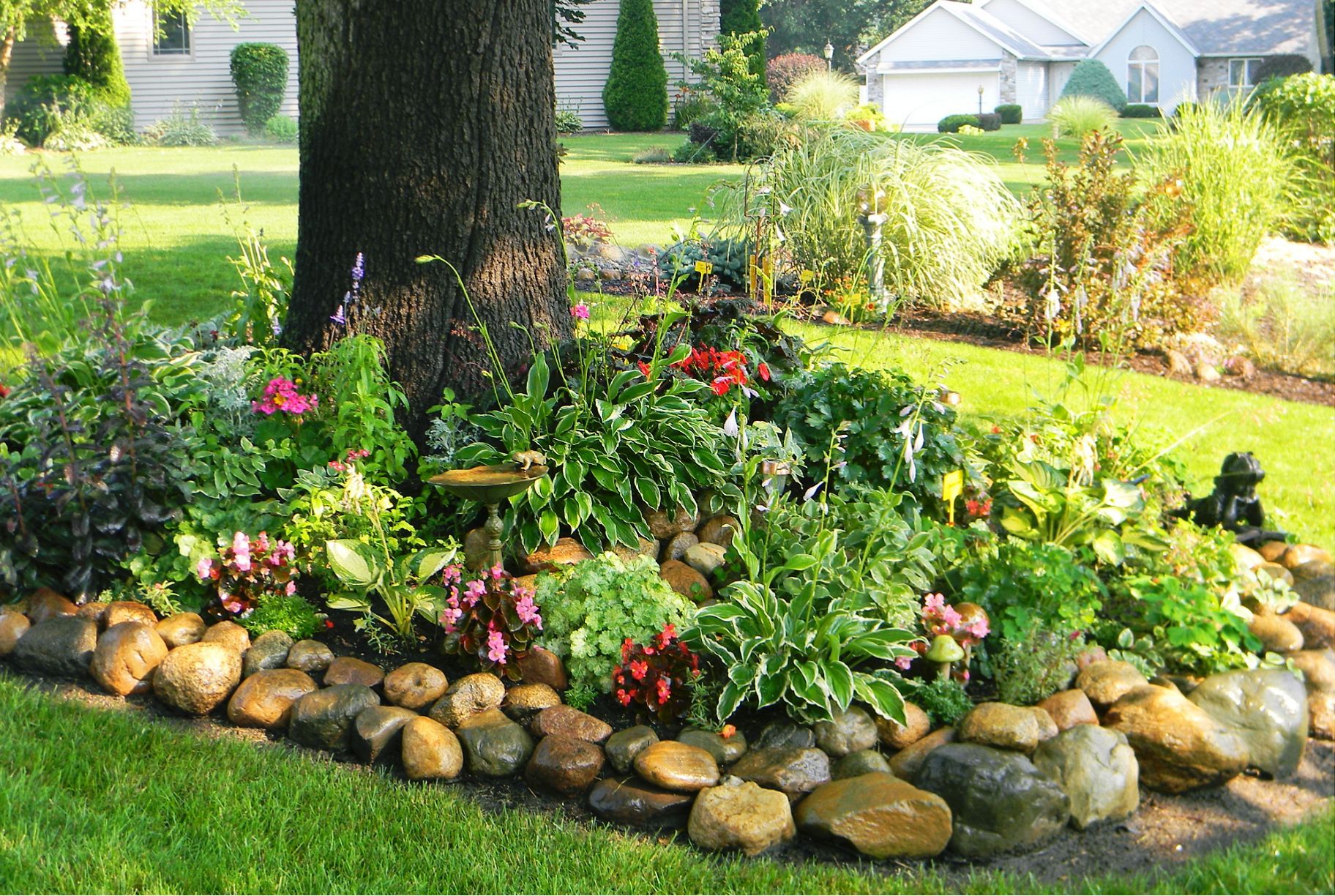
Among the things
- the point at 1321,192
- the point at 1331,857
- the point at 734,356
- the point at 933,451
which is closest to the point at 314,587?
the point at 734,356

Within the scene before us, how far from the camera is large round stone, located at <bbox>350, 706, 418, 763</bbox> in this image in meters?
3.16

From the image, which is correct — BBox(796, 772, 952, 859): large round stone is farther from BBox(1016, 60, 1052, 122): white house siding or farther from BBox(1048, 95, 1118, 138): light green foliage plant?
BBox(1016, 60, 1052, 122): white house siding

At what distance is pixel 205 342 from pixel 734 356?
8.21ft

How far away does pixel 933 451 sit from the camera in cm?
413

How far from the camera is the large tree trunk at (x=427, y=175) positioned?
13.9 feet

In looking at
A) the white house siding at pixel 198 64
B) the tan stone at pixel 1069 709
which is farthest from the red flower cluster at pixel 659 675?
the white house siding at pixel 198 64

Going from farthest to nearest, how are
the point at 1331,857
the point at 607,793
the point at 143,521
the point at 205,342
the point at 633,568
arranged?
1. the point at 205,342
2. the point at 143,521
3. the point at 633,568
4. the point at 607,793
5. the point at 1331,857

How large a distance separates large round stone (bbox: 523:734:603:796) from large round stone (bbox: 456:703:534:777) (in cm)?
5

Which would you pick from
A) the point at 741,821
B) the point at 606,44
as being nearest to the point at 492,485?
the point at 741,821

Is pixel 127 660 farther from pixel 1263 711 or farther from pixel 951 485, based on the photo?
pixel 1263 711

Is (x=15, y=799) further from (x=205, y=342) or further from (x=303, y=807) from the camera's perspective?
(x=205, y=342)

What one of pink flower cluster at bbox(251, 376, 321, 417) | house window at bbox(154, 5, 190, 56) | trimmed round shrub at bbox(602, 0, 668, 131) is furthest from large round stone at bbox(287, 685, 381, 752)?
house window at bbox(154, 5, 190, 56)

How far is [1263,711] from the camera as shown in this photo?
10.6ft

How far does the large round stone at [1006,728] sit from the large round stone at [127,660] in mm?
2470
